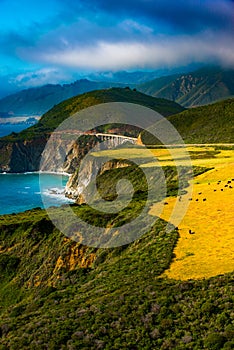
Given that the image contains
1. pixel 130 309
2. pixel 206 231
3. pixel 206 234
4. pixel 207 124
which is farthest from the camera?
pixel 207 124

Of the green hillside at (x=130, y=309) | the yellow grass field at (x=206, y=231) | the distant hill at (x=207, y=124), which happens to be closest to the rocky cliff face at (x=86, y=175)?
the distant hill at (x=207, y=124)

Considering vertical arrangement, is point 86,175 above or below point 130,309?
above

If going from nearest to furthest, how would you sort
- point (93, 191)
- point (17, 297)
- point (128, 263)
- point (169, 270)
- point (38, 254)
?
point (169, 270)
point (128, 263)
point (17, 297)
point (38, 254)
point (93, 191)

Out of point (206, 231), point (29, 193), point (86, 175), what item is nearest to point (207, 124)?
point (86, 175)

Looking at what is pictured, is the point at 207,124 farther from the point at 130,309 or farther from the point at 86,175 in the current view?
the point at 130,309

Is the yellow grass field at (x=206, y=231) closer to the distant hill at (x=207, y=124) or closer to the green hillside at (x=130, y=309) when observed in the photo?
the green hillside at (x=130, y=309)

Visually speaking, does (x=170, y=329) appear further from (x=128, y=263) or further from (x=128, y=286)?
(x=128, y=263)

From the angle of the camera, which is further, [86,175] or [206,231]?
[86,175]

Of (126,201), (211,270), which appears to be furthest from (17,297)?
(211,270)
